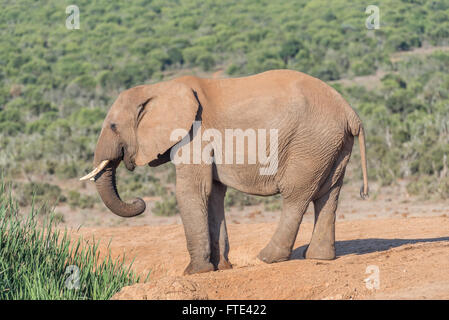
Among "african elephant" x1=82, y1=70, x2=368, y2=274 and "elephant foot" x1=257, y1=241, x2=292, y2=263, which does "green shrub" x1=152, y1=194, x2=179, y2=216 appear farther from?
"elephant foot" x1=257, y1=241, x2=292, y2=263

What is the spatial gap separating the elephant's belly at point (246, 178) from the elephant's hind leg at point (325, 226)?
0.60 m

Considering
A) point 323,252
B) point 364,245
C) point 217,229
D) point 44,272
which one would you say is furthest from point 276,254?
point 44,272

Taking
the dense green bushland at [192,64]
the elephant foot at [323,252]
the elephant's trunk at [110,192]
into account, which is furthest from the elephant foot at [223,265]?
the dense green bushland at [192,64]

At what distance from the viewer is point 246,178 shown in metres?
8.24

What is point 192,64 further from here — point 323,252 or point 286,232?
point 286,232

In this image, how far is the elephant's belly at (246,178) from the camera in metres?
8.20

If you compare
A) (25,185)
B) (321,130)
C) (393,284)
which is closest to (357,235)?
(321,130)

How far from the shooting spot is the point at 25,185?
17.6 m

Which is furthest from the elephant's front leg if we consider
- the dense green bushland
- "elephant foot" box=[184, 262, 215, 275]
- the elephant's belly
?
the dense green bushland

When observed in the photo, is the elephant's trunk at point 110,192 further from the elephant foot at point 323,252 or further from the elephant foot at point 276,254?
the elephant foot at point 323,252

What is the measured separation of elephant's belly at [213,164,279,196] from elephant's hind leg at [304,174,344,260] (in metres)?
0.60

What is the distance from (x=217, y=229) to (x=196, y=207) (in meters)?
0.59

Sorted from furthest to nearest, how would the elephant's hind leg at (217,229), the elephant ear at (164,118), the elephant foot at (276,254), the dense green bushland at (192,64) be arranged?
the dense green bushland at (192,64) < the elephant's hind leg at (217,229) < the elephant foot at (276,254) < the elephant ear at (164,118)

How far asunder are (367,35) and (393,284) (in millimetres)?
37513
